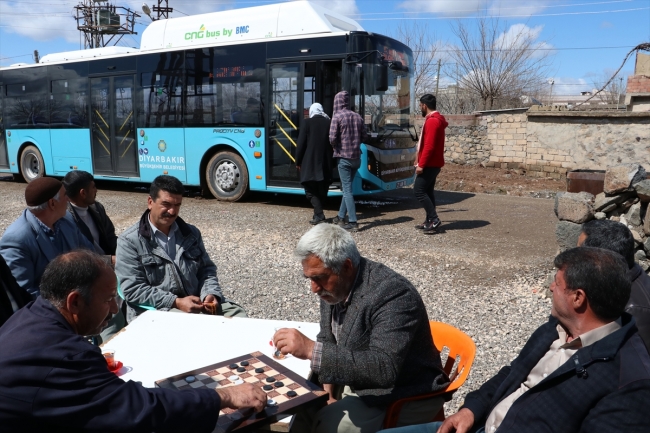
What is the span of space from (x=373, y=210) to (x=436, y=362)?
800cm

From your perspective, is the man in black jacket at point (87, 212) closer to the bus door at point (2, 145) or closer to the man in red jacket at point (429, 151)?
the man in red jacket at point (429, 151)

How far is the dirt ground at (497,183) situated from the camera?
13.3 m

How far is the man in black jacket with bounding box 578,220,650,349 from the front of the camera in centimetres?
257

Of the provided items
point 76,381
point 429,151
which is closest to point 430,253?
point 429,151

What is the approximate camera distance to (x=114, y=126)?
12727 millimetres

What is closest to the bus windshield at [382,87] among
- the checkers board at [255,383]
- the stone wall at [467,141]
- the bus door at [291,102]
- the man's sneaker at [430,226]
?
the bus door at [291,102]

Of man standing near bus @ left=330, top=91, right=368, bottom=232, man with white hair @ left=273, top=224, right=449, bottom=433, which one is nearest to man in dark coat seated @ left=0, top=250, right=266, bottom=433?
man with white hair @ left=273, top=224, right=449, bottom=433

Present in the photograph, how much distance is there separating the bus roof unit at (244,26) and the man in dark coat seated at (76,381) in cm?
851

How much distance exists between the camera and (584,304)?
216cm

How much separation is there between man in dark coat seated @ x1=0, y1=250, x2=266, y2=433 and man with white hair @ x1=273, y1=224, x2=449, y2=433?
0.43 metres

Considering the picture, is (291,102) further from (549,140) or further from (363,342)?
(549,140)

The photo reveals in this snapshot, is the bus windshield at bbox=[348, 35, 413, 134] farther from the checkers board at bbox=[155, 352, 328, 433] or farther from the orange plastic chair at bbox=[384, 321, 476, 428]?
the checkers board at bbox=[155, 352, 328, 433]

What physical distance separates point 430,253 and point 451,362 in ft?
14.6

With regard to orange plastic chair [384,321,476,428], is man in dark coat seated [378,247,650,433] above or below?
above
